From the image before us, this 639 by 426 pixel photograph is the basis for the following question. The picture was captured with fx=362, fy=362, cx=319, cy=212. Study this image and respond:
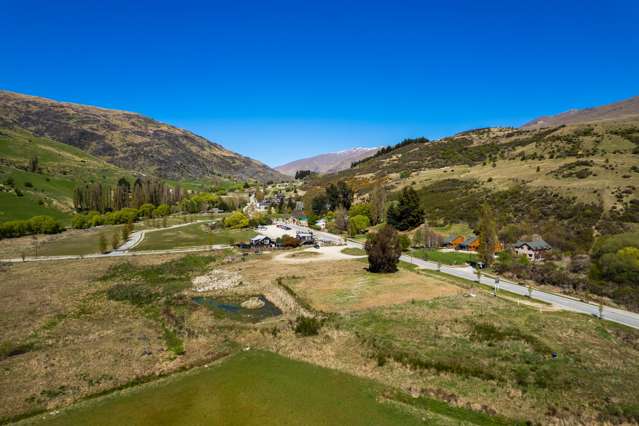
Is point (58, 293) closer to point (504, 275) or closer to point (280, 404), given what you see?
point (280, 404)

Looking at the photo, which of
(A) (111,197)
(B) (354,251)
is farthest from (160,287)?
(A) (111,197)

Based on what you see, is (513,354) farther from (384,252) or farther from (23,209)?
(23,209)

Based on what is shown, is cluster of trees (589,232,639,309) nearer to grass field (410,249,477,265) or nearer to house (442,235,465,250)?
grass field (410,249,477,265)

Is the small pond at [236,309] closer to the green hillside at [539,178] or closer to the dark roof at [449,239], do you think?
the dark roof at [449,239]

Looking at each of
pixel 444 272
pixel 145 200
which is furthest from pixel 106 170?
pixel 444 272

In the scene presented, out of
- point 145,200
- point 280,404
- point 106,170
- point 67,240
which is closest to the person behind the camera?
point 280,404
